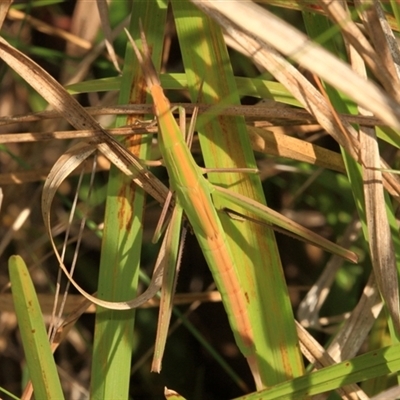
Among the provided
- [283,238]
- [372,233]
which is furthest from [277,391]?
[283,238]

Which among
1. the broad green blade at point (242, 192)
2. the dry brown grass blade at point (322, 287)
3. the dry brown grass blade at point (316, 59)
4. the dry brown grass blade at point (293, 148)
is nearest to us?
the dry brown grass blade at point (316, 59)


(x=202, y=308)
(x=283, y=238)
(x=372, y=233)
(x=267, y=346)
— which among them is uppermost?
(x=372, y=233)

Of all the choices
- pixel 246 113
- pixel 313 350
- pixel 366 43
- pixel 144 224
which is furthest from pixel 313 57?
pixel 144 224

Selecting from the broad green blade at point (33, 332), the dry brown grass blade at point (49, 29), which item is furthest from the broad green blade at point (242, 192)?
the dry brown grass blade at point (49, 29)

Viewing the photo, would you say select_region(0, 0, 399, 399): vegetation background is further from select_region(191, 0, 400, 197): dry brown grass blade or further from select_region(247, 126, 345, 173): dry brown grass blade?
select_region(191, 0, 400, 197): dry brown grass blade

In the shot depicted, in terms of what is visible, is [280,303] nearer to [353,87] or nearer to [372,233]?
[372,233]

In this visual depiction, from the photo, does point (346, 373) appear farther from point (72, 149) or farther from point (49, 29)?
point (49, 29)

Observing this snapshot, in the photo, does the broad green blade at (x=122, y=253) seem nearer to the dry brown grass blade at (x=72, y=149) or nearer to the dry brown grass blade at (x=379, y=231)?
the dry brown grass blade at (x=72, y=149)
